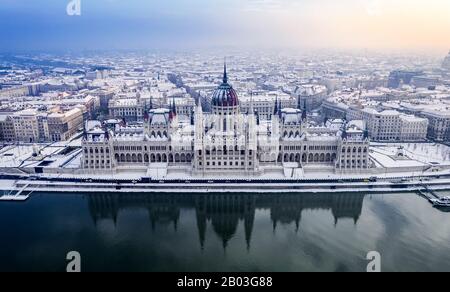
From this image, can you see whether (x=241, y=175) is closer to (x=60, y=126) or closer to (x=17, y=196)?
(x=17, y=196)

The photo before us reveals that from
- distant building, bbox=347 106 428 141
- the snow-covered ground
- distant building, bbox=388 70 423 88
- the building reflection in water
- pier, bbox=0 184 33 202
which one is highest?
distant building, bbox=388 70 423 88

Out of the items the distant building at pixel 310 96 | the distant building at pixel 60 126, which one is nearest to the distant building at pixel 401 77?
the distant building at pixel 310 96

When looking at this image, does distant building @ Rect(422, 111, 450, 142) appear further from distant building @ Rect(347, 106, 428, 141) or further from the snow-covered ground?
the snow-covered ground

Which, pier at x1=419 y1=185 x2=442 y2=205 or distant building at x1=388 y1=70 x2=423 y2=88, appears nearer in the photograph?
pier at x1=419 y1=185 x2=442 y2=205

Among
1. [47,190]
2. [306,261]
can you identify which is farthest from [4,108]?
[306,261]

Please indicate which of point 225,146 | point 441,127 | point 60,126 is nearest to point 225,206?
point 225,146

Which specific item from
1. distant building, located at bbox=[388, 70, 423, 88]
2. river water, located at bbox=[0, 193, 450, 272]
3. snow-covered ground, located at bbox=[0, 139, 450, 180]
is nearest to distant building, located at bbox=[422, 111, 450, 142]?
snow-covered ground, located at bbox=[0, 139, 450, 180]

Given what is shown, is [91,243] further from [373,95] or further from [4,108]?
[373,95]
